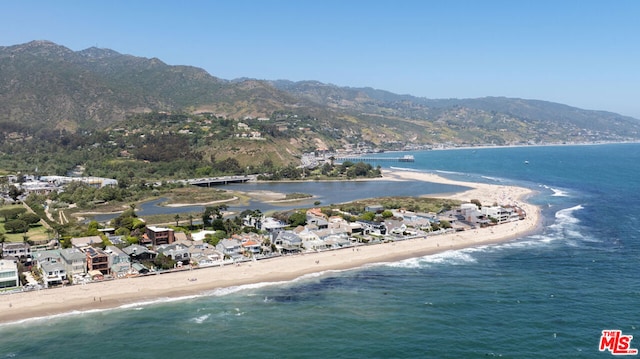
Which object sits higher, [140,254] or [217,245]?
[217,245]

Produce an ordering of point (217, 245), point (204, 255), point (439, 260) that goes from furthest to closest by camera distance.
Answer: point (217, 245) → point (439, 260) → point (204, 255)

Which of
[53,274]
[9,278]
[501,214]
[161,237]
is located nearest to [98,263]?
[53,274]

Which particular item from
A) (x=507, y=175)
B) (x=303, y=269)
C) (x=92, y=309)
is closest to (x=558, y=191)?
(x=507, y=175)

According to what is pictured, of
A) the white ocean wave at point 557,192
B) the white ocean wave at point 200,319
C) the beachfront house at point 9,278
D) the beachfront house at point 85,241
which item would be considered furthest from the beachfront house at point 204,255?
the white ocean wave at point 557,192

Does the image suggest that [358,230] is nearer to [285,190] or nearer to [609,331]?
[609,331]

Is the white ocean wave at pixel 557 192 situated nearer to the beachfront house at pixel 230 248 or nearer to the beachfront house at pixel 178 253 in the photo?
the beachfront house at pixel 230 248

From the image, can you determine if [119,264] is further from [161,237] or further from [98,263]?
[161,237]
